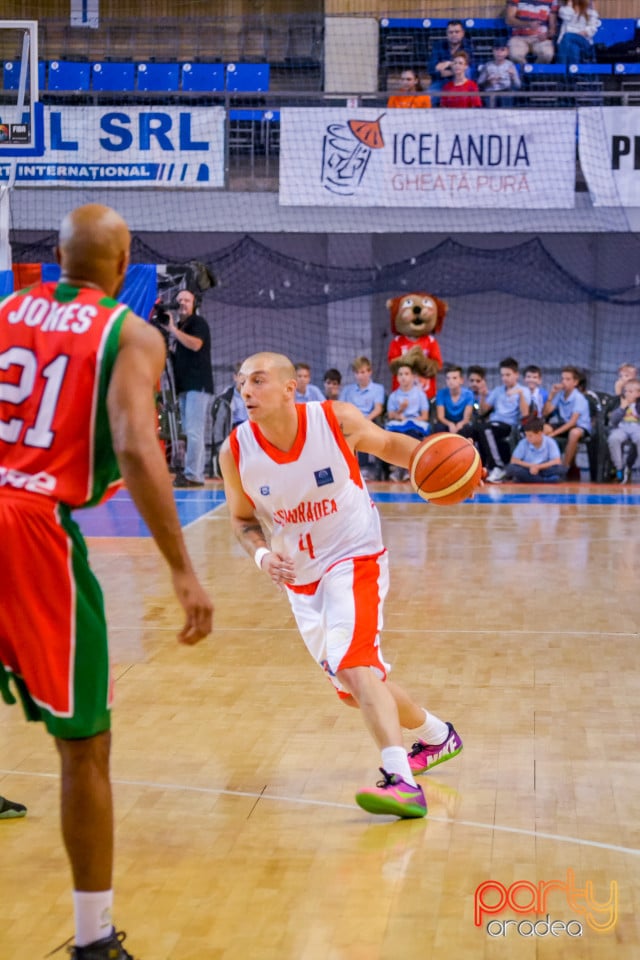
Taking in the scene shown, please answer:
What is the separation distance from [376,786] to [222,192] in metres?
14.0

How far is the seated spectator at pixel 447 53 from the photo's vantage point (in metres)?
17.8

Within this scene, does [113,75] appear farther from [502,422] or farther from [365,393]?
[502,422]

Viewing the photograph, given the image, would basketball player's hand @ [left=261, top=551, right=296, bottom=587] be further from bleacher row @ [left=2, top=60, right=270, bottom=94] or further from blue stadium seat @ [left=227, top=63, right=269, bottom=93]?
blue stadium seat @ [left=227, top=63, right=269, bottom=93]

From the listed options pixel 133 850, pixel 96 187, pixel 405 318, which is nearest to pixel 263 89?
pixel 96 187

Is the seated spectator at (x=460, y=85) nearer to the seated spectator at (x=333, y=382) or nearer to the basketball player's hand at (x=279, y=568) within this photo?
the seated spectator at (x=333, y=382)

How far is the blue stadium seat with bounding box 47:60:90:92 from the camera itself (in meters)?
17.7

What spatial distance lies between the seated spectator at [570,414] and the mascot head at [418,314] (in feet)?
5.98

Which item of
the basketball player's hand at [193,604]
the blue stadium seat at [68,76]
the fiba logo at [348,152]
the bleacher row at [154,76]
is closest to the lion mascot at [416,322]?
the fiba logo at [348,152]

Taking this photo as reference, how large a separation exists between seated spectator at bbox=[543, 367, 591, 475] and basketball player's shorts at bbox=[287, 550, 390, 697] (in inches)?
445

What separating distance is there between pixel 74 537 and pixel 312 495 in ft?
5.96

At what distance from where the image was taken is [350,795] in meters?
4.40

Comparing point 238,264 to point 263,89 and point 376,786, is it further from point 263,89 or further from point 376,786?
point 376,786

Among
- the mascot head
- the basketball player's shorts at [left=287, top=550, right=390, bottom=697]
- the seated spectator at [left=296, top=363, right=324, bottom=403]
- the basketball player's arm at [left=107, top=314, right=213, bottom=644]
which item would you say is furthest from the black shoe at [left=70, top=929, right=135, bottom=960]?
the mascot head

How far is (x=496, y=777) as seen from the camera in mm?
4570
